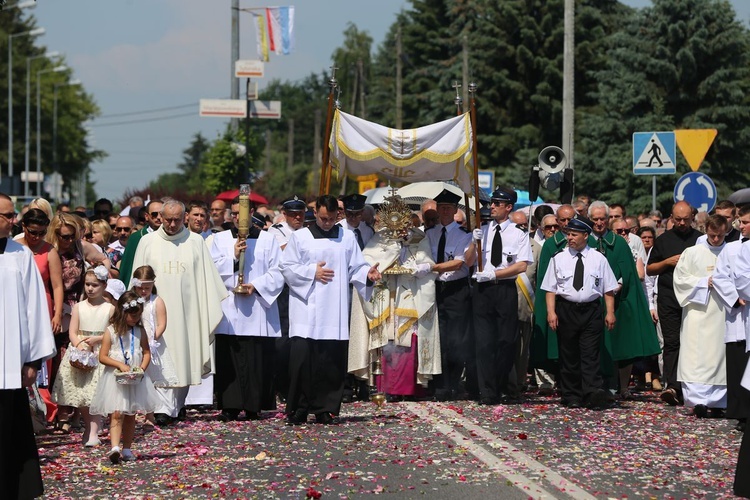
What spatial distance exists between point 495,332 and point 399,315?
3.43 feet

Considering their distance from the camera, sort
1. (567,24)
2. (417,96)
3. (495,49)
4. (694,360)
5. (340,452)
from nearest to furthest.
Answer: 1. (340,452)
2. (694,360)
3. (567,24)
4. (495,49)
5. (417,96)

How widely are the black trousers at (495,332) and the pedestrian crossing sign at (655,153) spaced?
6.75m

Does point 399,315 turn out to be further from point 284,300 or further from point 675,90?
point 675,90

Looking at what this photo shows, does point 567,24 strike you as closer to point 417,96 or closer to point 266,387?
point 266,387

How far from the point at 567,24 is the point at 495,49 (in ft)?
82.0

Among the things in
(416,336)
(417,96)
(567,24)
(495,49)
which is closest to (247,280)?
(416,336)

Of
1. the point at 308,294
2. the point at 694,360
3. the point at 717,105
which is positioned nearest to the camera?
the point at 308,294

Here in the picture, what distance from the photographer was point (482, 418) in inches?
527

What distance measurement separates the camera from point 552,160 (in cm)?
1941

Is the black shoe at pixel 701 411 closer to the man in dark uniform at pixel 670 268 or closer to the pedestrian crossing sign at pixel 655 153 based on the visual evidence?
the man in dark uniform at pixel 670 268

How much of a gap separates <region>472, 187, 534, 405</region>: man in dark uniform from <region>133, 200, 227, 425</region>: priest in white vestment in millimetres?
2917

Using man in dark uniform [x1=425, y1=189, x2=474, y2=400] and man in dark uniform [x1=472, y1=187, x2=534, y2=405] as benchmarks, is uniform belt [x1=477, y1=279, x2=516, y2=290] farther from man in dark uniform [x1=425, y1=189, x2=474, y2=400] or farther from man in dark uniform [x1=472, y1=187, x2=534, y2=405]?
man in dark uniform [x1=425, y1=189, x2=474, y2=400]

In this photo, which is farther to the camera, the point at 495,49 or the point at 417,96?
the point at 417,96

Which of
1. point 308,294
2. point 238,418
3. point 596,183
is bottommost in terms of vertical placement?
point 238,418
